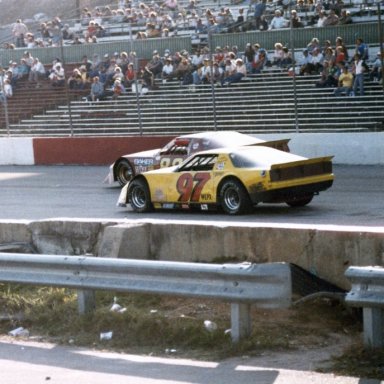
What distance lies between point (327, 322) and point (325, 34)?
2111cm

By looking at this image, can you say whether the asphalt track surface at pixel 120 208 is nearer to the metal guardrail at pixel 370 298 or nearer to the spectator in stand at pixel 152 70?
the spectator in stand at pixel 152 70

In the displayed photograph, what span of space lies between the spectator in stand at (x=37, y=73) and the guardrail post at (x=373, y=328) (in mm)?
27044

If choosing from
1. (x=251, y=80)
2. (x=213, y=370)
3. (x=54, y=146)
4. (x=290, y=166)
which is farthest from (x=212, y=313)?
(x=54, y=146)

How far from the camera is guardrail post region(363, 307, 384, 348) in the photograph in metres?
7.44

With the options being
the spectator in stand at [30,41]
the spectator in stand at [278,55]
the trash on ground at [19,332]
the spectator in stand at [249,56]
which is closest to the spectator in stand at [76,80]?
the spectator in stand at [30,41]

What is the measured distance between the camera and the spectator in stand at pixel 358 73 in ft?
85.7

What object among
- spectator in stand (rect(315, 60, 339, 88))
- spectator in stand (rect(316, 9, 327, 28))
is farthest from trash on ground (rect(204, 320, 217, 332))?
spectator in stand (rect(316, 9, 327, 28))

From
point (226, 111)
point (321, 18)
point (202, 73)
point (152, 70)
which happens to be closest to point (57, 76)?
point (152, 70)

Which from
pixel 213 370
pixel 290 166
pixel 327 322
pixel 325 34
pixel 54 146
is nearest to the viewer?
pixel 213 370

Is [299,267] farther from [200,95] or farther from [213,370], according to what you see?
[200,95]

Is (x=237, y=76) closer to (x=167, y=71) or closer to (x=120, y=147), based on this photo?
(x=167, y=71)

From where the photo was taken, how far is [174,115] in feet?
96.1

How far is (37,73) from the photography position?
33781mm

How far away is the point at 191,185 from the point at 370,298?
1076 cm
